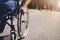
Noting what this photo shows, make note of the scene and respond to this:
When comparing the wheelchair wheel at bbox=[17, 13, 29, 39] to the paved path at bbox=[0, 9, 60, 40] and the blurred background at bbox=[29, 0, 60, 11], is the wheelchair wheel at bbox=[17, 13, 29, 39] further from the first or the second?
the blurred background at bbox=[29, 0, 60, 11]

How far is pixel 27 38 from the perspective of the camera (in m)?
2.96

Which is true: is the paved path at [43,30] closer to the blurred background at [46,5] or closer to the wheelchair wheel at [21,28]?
the wheelchair wheel at [21,28]

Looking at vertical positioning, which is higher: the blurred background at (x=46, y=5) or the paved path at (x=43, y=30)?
the blurred background at (x=46, y=5)

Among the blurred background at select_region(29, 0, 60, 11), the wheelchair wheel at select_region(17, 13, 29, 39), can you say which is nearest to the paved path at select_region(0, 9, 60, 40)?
the wheelchair wheel at select_region(17, 13, 29, 39)

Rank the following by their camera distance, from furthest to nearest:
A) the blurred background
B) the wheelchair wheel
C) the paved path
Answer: the blurred background → the paved path → the wheelchair wheel

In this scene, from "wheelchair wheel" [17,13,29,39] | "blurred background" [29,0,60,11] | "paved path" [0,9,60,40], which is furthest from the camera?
"blurred background" [29,0,60,11]

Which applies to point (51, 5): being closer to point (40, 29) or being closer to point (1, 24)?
point (40, 29)

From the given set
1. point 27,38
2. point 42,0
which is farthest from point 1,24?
point 42,0

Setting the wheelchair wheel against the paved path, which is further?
the paved path

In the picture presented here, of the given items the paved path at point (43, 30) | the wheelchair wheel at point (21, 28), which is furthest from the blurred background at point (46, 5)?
Answer: the wheelchair wheel at point (21, 28)

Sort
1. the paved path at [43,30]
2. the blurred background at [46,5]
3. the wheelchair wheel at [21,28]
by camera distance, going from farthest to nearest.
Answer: the blurred background at [46,5] → the paved path at [43,30] → the wheelchair wheel at [21,28]

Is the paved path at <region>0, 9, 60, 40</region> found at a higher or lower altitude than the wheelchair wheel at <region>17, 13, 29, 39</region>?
lower

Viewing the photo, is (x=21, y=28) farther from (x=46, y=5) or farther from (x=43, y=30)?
(x=46, y=5)

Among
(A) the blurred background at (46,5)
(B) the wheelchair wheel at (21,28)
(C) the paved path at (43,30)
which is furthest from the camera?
(A) the blurred background at (46,5)
